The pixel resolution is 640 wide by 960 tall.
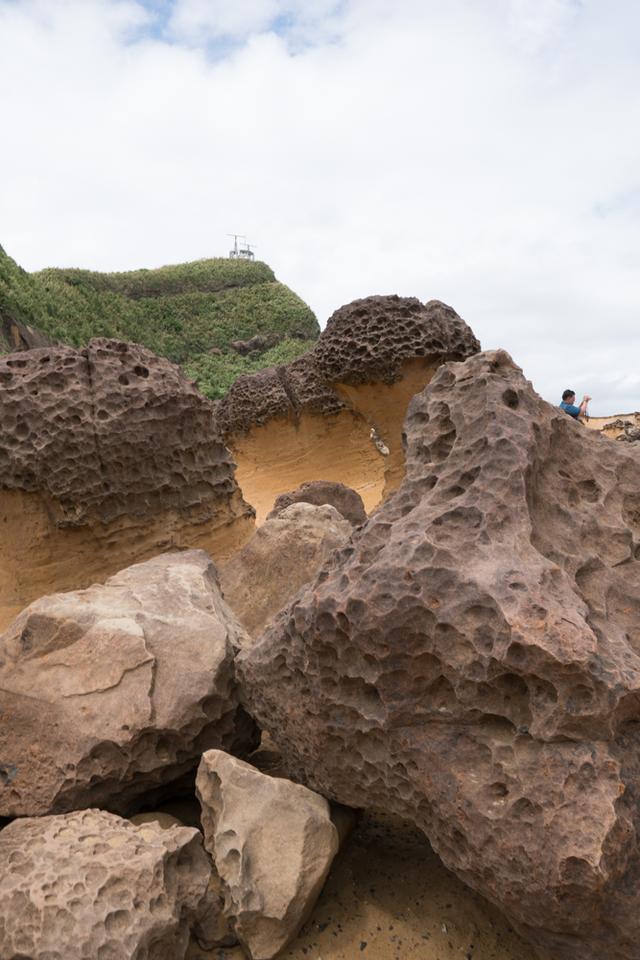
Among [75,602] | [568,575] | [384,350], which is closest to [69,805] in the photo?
A: [75,602]

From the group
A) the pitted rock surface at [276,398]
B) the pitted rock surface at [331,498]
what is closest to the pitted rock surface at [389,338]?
the pitted rock surface at [331,498]

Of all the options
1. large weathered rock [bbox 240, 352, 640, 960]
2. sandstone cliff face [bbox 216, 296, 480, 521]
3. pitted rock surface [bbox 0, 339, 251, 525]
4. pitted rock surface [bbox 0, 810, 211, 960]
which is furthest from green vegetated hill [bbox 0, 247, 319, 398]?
pitted rock surface [bbox 0, 810, 211, 960]

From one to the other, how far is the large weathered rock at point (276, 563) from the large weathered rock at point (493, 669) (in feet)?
2.98

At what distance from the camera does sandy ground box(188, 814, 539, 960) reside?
1732 millimetres

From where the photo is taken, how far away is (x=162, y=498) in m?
4.03

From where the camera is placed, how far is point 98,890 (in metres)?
1.57

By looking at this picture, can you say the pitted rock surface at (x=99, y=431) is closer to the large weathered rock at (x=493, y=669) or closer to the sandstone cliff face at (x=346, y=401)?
the large weathered rock at (x=493, y=669)

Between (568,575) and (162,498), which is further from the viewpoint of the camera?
(162,498)

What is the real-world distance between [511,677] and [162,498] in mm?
2750

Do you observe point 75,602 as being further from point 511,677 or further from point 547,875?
point 547,875

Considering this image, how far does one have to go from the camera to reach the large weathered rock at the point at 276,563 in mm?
3043

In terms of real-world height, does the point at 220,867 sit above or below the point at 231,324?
below

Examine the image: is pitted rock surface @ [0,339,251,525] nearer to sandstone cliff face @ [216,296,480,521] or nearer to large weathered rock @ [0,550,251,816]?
large weathered rock @ [0,550,251,816]

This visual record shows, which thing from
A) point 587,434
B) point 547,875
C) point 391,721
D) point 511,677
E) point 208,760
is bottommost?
point 208,760
